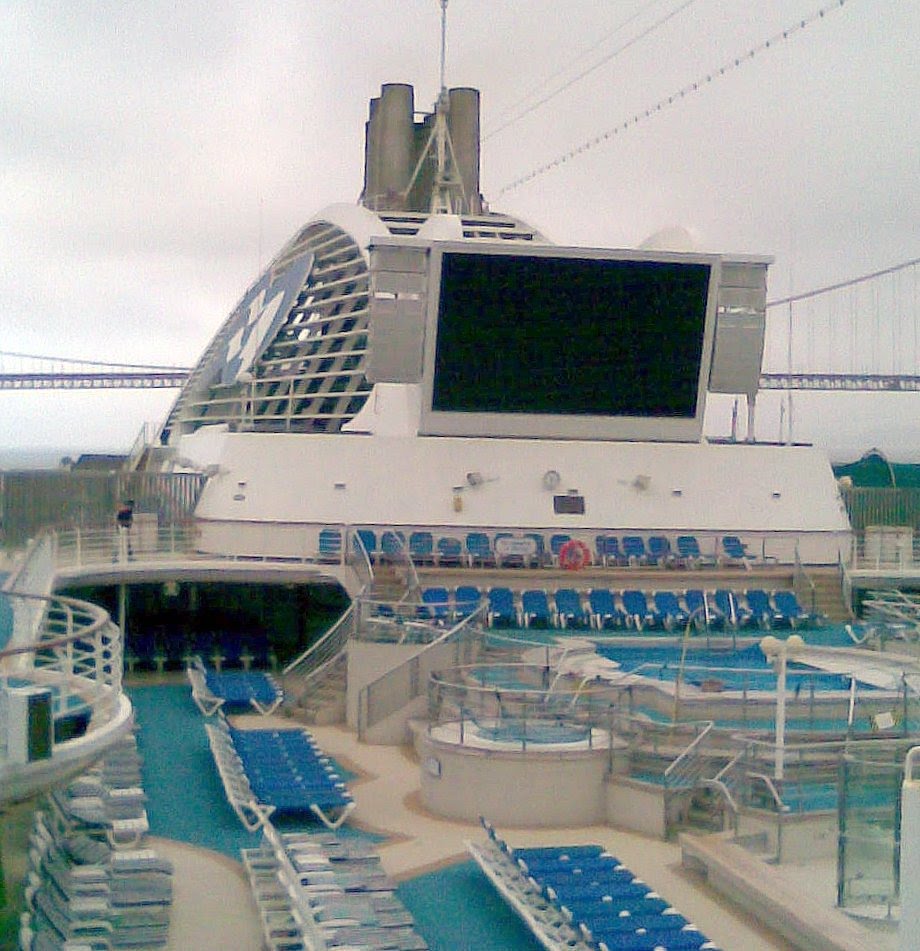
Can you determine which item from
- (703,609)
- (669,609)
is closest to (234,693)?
(669,609)

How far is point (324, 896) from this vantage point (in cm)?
921

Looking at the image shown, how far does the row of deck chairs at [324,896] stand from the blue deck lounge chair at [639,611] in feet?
26.1

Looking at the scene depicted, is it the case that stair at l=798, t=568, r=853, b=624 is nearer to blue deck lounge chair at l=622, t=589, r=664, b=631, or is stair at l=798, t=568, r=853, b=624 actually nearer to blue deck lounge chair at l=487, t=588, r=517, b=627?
blue deck lounge chair at l=622, t=589, r=664, b=631

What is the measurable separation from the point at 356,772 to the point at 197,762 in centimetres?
173

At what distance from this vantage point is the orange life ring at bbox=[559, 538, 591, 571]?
19.4 metres

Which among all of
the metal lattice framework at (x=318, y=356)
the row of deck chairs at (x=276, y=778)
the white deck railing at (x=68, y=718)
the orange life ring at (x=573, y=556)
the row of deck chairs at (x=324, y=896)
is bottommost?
the row of deck chairs at (x=324, y=896)

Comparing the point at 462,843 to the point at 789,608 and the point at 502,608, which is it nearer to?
the point at 502,608

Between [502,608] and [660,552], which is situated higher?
[660,552]

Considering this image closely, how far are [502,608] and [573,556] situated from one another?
1.88 m

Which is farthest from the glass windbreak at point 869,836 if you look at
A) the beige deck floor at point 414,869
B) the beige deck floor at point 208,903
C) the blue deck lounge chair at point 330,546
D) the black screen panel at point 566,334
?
the black screen panel at point 566,334

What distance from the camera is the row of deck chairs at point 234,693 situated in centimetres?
1645

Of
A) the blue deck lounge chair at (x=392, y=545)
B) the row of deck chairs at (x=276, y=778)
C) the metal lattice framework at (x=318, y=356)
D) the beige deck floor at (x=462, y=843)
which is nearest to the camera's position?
the beige deck floor at (x=462, y=843)

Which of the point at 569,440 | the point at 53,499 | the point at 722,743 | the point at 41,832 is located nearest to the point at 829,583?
the point at 569,440

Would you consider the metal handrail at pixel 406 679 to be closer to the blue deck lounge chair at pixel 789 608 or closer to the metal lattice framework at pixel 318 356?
the blue deck lounge chair at pixel 789 608
